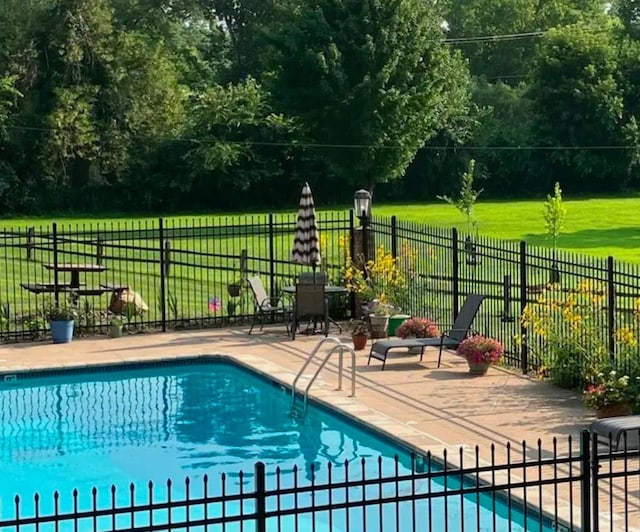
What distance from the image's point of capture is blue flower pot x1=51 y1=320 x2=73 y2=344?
59.8 ft

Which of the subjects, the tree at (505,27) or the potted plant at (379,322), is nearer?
the potted plant at (379,322)

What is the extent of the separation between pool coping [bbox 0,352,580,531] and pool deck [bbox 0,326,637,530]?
2cm

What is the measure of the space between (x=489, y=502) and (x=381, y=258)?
29.0ft

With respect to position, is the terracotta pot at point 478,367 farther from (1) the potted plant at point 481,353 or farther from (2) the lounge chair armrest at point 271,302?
(2) the lounge chair armrest at point 271,302

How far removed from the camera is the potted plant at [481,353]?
14.8 m

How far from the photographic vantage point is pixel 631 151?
57.2 meters

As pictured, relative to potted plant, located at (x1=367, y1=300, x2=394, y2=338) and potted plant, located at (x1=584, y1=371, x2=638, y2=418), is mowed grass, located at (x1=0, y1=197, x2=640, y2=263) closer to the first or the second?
potted plant, located at (x1=367, y1=300, x2=394, y2=338)

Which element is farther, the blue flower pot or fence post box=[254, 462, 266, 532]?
the blue flower pot

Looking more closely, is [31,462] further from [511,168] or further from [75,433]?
[511,168]

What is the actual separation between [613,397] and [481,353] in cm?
293

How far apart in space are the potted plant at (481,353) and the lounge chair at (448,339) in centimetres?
55

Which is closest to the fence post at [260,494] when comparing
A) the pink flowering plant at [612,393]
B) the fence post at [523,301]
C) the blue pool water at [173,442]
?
the blue pool water at [173,442]

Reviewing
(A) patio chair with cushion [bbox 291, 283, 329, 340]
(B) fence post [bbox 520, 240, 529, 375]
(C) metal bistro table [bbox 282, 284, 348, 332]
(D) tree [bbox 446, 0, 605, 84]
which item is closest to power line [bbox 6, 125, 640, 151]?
(D) tree [bbox 446, 0, 605, 84]

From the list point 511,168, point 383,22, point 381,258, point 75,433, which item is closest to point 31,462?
point 75,433
